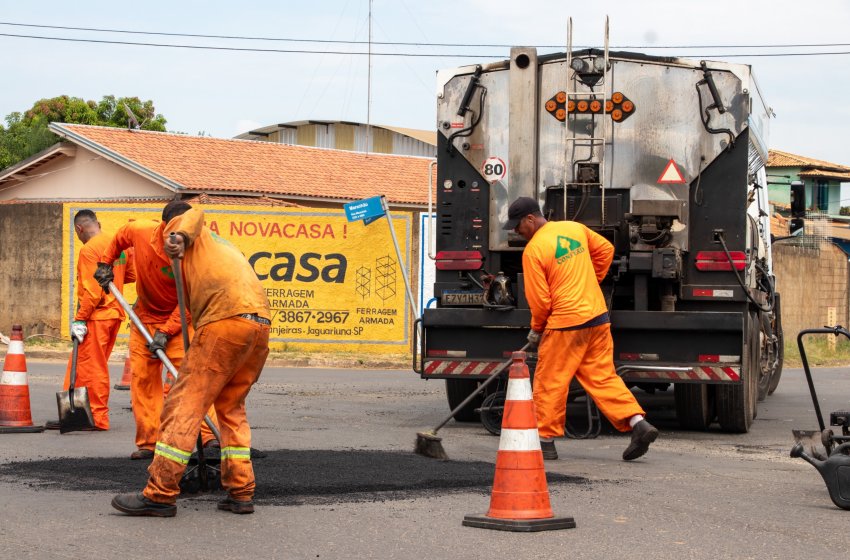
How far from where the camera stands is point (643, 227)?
10648 millimetres

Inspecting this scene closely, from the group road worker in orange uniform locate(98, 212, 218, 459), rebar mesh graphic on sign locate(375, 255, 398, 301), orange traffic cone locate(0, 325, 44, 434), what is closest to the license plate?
road worker in orange uniform locate(98, 212, 218, 459)

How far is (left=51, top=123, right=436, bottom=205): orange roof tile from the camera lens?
2977cm

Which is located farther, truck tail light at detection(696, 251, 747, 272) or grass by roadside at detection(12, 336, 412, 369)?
grass by roadside at detection(12, 336, 412, 369)

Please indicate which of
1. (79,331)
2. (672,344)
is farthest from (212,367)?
(672,344)

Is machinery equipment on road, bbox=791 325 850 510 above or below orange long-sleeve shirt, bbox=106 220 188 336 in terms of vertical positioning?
below

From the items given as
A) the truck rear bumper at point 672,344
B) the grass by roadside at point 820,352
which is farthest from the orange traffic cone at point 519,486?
the grass by roadside at point 820,352

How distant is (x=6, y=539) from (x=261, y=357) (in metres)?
1.68

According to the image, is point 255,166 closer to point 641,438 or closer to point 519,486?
point 641,438

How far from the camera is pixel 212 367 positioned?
6.76 m

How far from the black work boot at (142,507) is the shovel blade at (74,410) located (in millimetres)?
3721

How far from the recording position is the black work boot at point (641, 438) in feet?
29.1

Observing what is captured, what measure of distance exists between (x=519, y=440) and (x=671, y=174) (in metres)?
4.87

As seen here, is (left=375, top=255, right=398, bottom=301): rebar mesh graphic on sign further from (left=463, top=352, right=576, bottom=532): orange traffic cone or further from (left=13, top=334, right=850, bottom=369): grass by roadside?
(left=463, top=352, right=576, bottom=532): orange traffic cone

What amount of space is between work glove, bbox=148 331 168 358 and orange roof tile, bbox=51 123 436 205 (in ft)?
66.8
